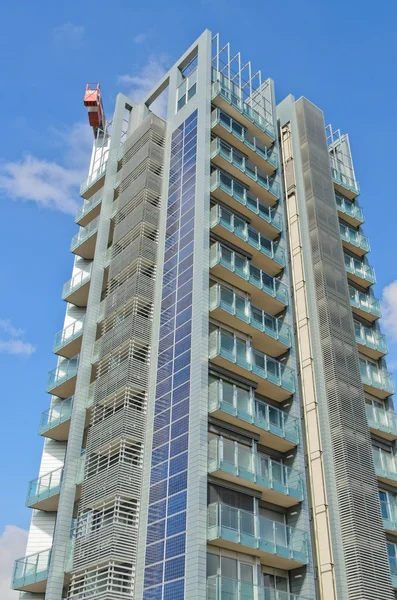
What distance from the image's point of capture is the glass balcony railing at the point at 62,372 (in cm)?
3934

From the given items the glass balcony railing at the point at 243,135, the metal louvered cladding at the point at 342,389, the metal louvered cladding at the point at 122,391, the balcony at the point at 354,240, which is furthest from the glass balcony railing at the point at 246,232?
the balcony at the point at 354,240

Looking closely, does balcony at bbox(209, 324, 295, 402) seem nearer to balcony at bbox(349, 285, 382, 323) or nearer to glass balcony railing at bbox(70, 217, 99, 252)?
balcony at bbox(349, 285, 382, 323)

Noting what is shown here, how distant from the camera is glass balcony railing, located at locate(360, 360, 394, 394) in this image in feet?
132

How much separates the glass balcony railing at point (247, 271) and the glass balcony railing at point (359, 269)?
319 inches

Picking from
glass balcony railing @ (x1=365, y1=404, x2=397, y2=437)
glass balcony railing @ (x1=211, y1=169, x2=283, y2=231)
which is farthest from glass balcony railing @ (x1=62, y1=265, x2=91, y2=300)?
glass balcony railing @ (x1=365, y1=404, x2=397, y2=437)

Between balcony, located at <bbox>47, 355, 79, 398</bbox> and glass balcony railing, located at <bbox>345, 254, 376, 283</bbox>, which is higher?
glass balcony railing, located at <bbox>345, 254, 376, 283</bbox>

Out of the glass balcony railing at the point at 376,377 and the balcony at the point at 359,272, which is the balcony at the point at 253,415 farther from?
the balcony at the point at 359,272

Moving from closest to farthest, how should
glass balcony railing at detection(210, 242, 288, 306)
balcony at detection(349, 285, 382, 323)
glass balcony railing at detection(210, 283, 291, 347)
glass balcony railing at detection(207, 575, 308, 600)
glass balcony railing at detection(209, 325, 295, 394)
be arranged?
glass balcony railing at detection(207, 575, 308, 600) < glass balcony railing at detection(209, 325, 295, 394) < glass balcony railing at detection(210, 283, 291, 347) < glass balcony railing at detection(210, 242, 288, 306) < balcony at detection(349, 285, 382, 323)

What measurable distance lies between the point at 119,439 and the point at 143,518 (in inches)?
154

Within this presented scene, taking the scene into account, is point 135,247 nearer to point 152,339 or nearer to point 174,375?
point 152,339

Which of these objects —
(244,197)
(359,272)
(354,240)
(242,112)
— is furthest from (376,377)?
(242,112)

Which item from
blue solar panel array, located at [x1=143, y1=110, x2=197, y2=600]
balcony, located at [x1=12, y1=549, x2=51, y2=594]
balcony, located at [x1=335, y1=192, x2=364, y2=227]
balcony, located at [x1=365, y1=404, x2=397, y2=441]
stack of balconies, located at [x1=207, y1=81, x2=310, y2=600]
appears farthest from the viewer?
balcony, located at [x1=335, y1=192, x2=364, y2=227]

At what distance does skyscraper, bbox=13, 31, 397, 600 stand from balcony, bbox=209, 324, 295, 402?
0.36 ft

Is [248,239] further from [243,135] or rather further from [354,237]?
[354,237]
